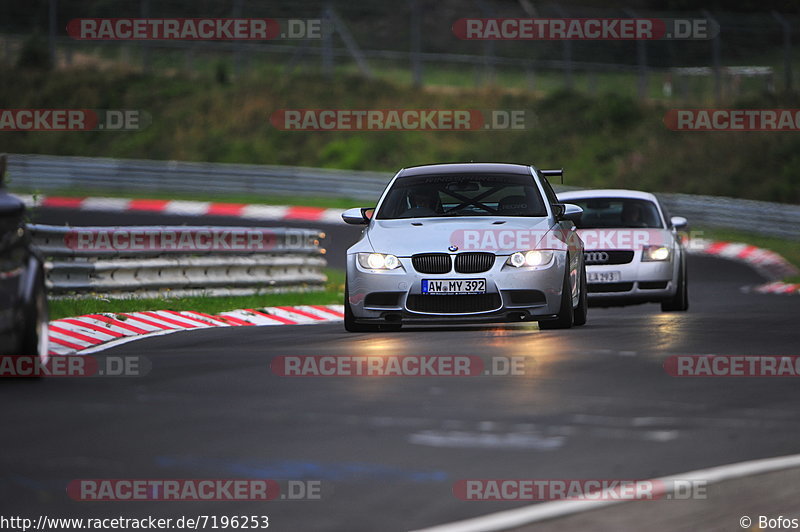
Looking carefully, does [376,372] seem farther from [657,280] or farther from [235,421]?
[657,280]

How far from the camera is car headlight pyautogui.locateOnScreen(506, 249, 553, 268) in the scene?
41.9 feet

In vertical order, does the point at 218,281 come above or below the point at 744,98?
below

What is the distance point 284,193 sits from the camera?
129ft

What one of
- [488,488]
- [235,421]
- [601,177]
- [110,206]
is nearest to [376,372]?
[235,421]

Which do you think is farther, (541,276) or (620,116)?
(620,116)

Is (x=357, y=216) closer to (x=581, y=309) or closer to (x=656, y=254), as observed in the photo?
(x=581, y=309)

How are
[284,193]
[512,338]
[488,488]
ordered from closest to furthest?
[488,488] → [512,338] → [284,193]

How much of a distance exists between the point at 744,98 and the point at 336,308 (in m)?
27.5

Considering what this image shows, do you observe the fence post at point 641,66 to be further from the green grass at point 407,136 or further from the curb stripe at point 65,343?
the curb stripe at point 65,343

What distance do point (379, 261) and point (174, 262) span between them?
494 cm

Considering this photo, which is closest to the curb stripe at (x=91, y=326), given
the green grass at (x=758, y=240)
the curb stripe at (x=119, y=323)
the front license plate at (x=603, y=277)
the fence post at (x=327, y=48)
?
the curb stripe at (x=119, y=323)

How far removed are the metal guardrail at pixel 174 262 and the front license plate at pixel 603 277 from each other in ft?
13.4

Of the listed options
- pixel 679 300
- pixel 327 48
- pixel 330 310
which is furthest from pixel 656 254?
pixel 327 48

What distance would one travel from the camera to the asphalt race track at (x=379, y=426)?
6113mm
